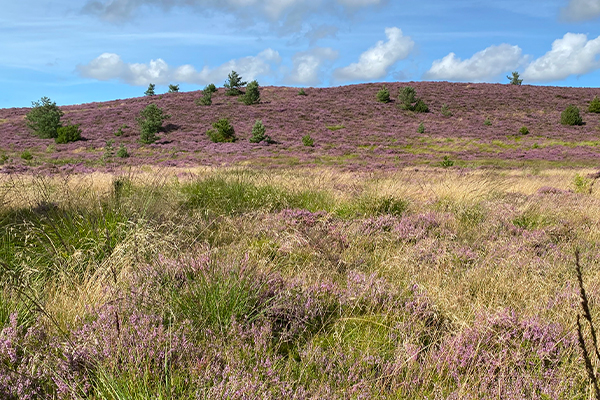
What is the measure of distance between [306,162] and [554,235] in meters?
17.5

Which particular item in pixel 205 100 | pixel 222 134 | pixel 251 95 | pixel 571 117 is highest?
pixel 251 95

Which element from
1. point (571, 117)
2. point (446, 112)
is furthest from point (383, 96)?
point (571, 117)

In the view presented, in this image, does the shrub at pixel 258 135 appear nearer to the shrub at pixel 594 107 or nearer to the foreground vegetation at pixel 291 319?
the foreground vegetation at pixel 291 319

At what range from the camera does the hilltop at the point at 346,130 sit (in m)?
23.4

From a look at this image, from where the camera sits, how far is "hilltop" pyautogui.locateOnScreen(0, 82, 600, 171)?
2339 cm

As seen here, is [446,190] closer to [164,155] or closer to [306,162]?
[306,162]

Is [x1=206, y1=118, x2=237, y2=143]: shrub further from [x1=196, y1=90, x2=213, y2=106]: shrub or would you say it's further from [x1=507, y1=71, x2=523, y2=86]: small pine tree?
[x1=507, y1=71, x2=523, y2=86]: small pine tree

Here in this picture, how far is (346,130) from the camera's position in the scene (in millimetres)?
33344

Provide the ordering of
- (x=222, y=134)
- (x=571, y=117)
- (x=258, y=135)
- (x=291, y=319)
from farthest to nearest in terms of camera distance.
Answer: (x=571, y=117), (x=222, y=134), (x=258, y=135), (x=291, y=319)

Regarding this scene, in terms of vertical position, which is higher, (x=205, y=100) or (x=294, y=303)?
(x=205, y=100)

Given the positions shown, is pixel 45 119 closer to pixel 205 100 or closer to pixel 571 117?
pixel 205 100

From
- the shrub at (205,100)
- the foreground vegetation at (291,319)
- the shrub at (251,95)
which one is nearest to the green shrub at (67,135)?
the shrub at (205,100)

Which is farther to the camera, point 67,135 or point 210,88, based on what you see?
point 210,88

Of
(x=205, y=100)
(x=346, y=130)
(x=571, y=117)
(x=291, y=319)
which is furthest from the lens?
(x=205, y=100)
